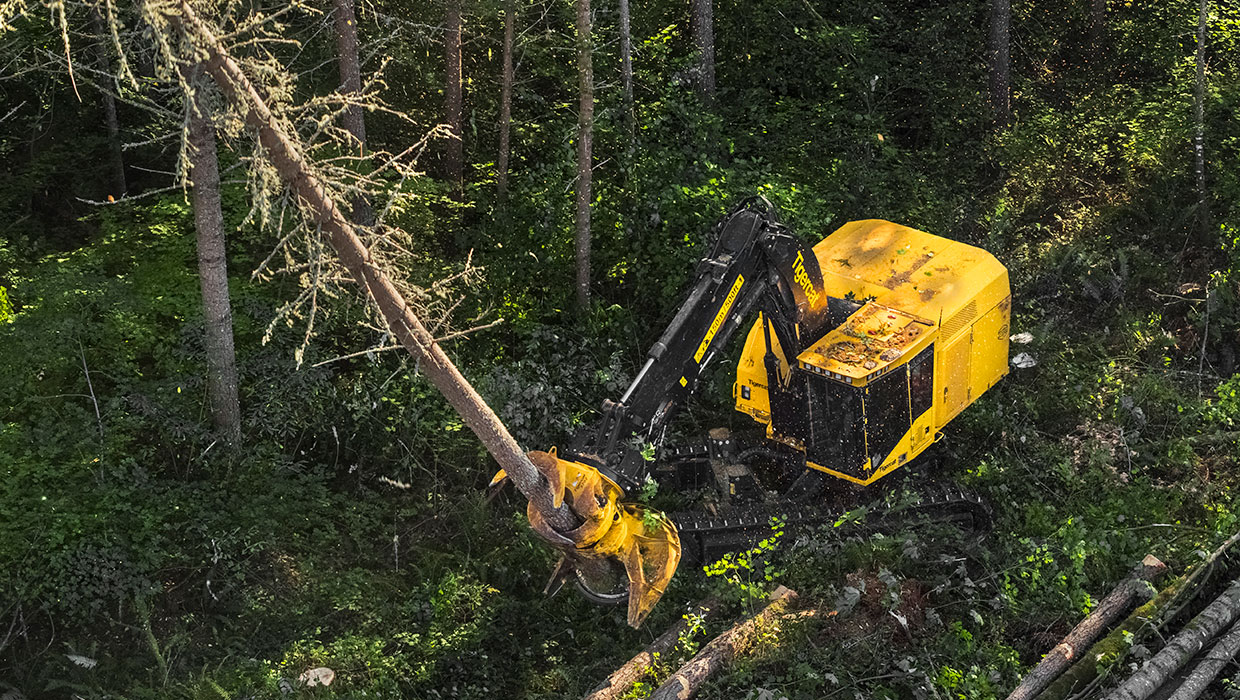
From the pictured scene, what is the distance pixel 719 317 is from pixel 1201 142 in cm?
776

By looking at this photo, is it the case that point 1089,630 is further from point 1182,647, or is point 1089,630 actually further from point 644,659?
point 644,659

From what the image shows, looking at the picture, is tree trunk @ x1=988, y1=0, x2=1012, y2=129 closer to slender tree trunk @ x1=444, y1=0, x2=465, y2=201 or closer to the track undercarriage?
the track undercarriage

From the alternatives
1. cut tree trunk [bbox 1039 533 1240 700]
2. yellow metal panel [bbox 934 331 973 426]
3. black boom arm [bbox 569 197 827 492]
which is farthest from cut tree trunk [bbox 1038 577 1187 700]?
black boom arm [bbox 569 197 827 492]

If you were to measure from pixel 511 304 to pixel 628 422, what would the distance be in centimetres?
409

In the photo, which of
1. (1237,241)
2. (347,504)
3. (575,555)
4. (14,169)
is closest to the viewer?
(575,555)

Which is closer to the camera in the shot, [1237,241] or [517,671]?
[517,671]

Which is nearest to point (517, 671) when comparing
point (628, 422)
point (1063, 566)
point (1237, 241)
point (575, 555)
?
point (575, 555)

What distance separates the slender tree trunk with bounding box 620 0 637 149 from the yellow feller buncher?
3216 mm

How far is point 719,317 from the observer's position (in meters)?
9.78

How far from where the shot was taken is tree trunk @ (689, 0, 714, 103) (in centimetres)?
1534

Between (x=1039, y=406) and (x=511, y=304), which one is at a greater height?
(x=511, y=304)

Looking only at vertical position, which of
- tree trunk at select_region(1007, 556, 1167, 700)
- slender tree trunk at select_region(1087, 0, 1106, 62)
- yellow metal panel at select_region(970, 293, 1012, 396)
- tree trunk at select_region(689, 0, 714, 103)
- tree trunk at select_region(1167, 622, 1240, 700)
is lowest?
tree trunk at select_region(1007, 556, 1167, 700)

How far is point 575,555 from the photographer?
30.4 ft

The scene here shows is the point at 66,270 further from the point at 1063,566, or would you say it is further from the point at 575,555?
the point at 1063,566
